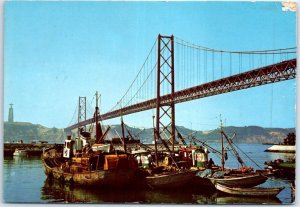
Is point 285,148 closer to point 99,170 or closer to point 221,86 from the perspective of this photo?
point 221,86

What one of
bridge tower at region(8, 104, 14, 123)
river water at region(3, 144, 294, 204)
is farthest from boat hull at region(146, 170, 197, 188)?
→ bridge tower at region(8, 104, 14, 123)

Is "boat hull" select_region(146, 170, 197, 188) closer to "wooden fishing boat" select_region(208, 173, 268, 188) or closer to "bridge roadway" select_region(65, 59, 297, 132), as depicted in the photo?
"wooden fishing boat" select_region(208, 173, 268, 188)

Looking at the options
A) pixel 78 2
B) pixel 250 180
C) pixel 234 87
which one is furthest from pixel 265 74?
pixel 78 2

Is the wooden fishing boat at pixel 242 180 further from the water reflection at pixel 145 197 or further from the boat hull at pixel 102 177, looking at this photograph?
the boat hull at pixel 102 177

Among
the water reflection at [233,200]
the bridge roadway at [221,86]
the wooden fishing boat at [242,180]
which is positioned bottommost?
the water reflection at [233,200]

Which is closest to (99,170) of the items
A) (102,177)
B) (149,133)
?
(102,177)

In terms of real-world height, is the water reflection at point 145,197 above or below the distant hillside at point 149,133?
below

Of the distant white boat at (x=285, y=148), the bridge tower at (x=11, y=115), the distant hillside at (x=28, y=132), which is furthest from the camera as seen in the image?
the distant hillside at (x=28, y=132)

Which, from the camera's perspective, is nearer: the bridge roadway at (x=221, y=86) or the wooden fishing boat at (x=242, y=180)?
the bridge roadway at (x=221, y=86)

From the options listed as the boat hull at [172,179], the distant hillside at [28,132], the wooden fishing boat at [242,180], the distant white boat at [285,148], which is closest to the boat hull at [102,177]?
the boat hull at [172,179]
